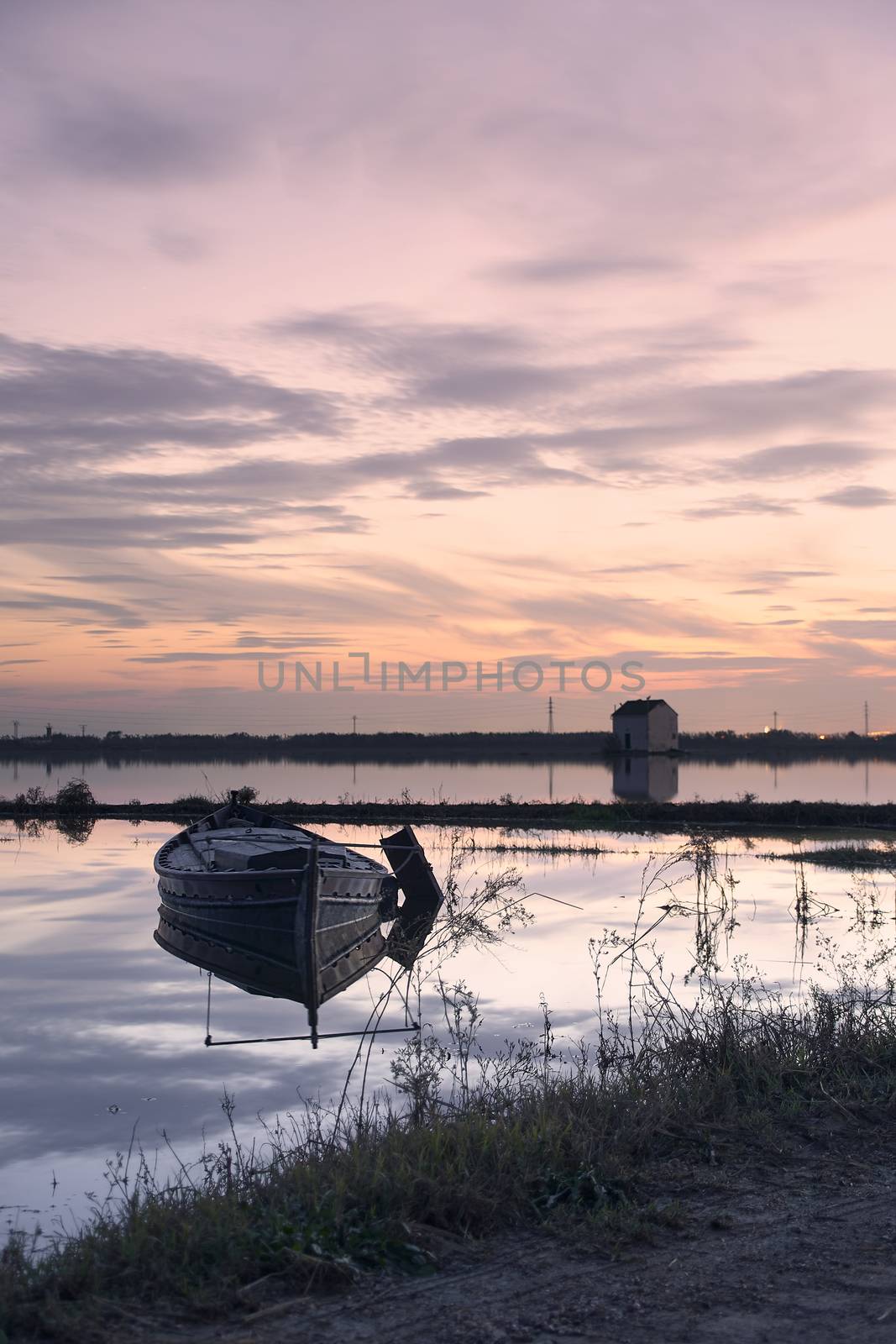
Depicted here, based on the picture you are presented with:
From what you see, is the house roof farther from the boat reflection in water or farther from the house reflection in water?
the boat reflection in water

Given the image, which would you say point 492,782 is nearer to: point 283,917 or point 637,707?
point 637,707

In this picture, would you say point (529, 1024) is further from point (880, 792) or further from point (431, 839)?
point (880, 792)

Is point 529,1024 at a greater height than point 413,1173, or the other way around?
point 413,1173

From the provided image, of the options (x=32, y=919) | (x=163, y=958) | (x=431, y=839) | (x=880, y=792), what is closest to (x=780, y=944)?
(x=163, y=958)

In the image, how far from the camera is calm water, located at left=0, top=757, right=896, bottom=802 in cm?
6141

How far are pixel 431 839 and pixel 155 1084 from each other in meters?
24.8

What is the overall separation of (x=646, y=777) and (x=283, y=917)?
6612cm

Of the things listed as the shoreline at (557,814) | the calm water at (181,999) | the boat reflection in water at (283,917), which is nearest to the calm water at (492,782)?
the shoreline at (557,814)

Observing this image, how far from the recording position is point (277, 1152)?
7.08m

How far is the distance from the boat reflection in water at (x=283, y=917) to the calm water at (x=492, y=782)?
1249 inches

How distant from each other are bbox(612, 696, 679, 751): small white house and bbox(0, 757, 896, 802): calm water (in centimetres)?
204

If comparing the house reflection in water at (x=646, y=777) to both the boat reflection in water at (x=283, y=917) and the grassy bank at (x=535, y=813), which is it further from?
the boat reflection in water at (x=283, y=917)

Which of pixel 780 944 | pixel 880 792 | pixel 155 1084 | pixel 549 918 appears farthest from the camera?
pixel 880 792

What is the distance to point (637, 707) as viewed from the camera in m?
110
